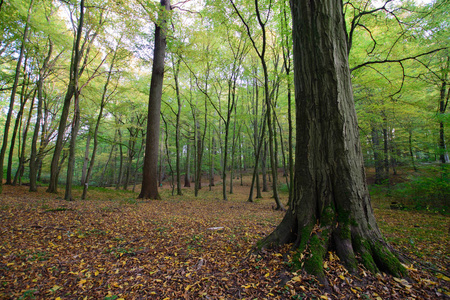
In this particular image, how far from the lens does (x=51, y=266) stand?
2488 millimetres

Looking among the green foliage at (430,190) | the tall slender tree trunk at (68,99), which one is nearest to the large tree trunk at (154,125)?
the tall slender tree trunk at (68,99)

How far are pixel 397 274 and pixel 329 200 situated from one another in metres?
0.97

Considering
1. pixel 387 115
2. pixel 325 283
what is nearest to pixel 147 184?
pixel 325 283

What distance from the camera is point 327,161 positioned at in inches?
97.0

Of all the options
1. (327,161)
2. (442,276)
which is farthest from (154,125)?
(442,276)

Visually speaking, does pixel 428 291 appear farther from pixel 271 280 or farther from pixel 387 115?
pixel 387 115

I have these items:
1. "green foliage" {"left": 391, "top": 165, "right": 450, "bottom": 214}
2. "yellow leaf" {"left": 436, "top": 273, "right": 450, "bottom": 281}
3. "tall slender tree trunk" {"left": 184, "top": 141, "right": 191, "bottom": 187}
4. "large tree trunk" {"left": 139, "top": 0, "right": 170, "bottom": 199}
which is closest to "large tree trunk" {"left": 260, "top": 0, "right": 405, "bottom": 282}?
"yellow leaf" {"left": 436, "top": 273, "right": 450, "bottom": 281}

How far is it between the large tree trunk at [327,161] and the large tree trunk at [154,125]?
23.7ft

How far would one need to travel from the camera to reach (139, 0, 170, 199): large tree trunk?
8.67m

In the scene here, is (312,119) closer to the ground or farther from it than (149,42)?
closer to the ground

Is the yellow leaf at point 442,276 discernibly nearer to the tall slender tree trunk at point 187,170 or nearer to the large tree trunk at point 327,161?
the large tree trunk at point 327,161

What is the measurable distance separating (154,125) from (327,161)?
810 cm

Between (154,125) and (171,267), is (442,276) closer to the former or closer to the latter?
(171,267)

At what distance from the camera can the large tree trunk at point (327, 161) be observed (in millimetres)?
2301
